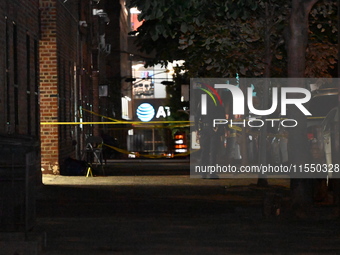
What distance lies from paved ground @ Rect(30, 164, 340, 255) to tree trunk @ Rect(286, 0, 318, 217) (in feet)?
1.30

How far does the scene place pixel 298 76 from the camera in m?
14.6

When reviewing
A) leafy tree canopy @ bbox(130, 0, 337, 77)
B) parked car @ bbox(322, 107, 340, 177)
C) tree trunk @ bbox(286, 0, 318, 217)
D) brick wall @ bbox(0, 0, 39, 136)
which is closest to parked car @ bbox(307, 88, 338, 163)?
leafy tree canopy @ bbox(130, 0, 337, 77)

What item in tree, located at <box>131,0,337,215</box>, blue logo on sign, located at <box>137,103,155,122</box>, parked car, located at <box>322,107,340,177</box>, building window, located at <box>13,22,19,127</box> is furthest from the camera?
blue logo on sign, located at <box>137,103,155,122</box>

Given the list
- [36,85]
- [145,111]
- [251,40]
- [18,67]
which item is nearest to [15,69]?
[18,67]

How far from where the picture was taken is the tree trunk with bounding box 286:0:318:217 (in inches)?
563

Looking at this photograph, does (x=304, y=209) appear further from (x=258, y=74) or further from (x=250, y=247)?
(x=258, y=74)

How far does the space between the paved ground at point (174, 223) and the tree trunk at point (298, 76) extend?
15.6 inches

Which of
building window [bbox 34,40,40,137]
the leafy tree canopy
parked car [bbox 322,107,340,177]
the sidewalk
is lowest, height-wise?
the sidewalk

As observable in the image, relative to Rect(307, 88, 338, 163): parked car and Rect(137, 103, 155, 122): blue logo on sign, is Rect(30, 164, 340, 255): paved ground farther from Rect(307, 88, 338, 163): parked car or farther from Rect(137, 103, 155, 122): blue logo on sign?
Rect(137, 103, 155, 122): blue logo on sign

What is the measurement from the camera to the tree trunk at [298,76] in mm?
14312

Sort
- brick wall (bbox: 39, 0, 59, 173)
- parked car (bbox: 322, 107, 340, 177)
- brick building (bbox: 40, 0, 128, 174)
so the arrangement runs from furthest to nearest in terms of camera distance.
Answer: brick building (bbox: 40, 0, 128, 174), brick wall (bbox: 39, 0, 59, 173), parked car (bbox: 322, 107, 340, 177)

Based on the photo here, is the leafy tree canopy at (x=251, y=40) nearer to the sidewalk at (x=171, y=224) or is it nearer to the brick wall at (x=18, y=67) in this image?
the brick wall at (x=18, y=67)

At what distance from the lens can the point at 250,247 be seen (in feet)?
35.1

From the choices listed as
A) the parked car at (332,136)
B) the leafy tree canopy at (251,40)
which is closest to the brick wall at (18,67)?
the leafy tree canopy at (251,40)
